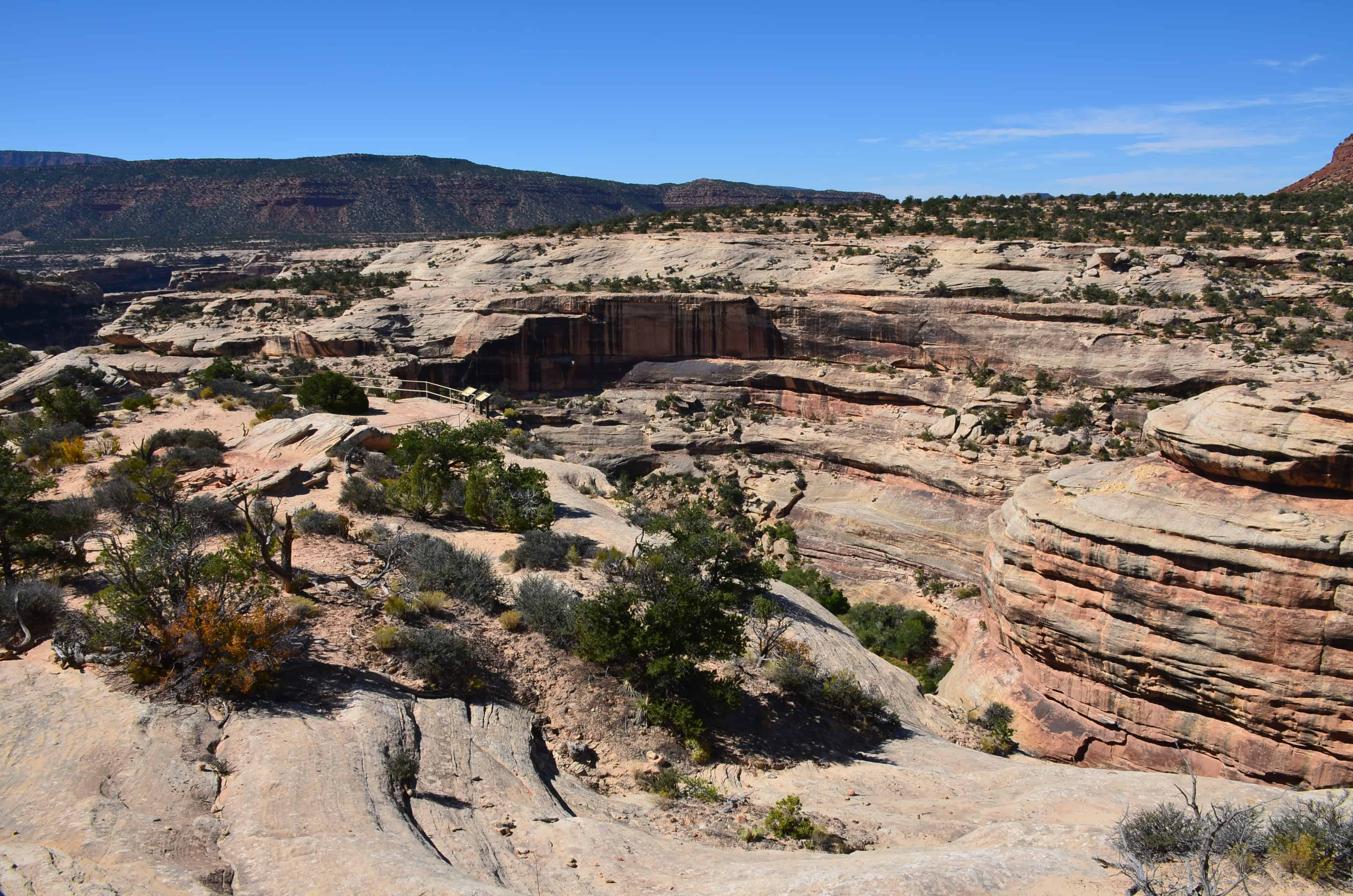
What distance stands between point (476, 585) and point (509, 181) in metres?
99.7

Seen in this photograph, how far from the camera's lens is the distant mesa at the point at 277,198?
97.1 m

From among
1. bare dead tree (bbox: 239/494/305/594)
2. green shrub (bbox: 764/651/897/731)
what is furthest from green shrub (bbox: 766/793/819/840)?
bare dead tree (bbox: 239/494/305/594)

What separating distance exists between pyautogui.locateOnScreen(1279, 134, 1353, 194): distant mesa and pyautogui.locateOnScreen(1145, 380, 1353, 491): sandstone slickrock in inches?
2534

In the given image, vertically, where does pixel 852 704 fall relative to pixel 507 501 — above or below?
below

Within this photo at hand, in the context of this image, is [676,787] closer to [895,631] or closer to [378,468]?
[378,468]

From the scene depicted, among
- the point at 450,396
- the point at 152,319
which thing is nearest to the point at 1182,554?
the point at 450,396

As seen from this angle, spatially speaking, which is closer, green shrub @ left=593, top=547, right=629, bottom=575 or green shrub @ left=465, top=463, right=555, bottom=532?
green shrub @ left=593, top=547, right=629, bottom=575

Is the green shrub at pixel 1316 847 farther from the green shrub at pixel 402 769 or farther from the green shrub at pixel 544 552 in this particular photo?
the green shrub at pixel 544 552

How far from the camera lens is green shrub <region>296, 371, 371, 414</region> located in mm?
24188

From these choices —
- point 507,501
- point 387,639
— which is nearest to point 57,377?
point 507,501

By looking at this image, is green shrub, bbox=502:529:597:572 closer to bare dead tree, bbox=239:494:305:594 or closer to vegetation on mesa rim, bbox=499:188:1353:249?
bare dead tree, bbox=239:494:305:594

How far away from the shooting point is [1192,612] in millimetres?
12016

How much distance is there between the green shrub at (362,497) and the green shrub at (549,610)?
184 inches

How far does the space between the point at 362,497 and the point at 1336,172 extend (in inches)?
3352
